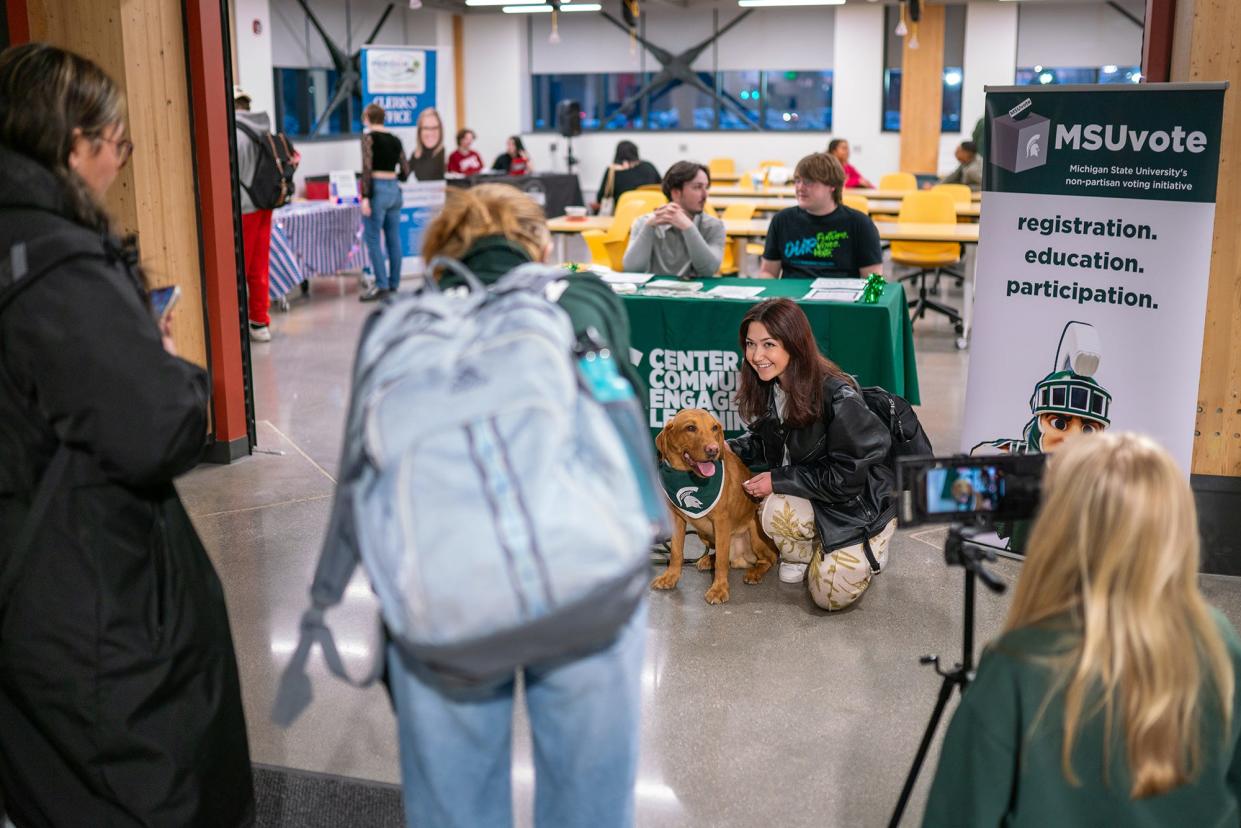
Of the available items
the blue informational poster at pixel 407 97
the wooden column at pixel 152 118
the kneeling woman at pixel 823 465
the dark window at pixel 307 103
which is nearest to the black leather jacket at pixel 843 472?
the kneeling woman at pixel 823 465

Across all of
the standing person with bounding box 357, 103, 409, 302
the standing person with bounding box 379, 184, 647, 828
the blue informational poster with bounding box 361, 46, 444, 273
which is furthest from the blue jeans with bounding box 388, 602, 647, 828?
the blue informational poster with bounding box 361, 46, 444, 273

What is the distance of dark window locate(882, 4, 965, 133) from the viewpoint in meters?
16.0

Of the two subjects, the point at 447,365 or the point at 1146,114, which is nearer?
the point at 447,365

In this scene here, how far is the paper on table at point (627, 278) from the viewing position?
16.6 feet

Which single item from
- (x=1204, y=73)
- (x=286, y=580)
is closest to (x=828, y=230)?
(x=1204, y=73)

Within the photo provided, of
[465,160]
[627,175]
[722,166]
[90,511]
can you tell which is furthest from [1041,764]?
[722,166]

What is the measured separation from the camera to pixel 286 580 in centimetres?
396

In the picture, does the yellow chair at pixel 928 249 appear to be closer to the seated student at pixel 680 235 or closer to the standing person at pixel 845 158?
the standing person at pixel 845 158

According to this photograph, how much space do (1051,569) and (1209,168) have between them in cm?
244

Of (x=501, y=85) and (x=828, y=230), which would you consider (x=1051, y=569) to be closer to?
(x=828, y=230)

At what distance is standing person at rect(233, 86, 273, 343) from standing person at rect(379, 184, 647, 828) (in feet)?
20.2

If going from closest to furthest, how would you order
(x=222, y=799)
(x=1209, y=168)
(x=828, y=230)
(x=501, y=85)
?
(x=222, y=799), (x=1209, y=168), (x=828, y=230), (x=501, y=85)

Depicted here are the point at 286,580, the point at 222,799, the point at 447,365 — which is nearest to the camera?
the point at 447,365

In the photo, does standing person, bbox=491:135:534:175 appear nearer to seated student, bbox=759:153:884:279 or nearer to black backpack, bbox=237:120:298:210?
black backpack, bbox=237:120:298:210
